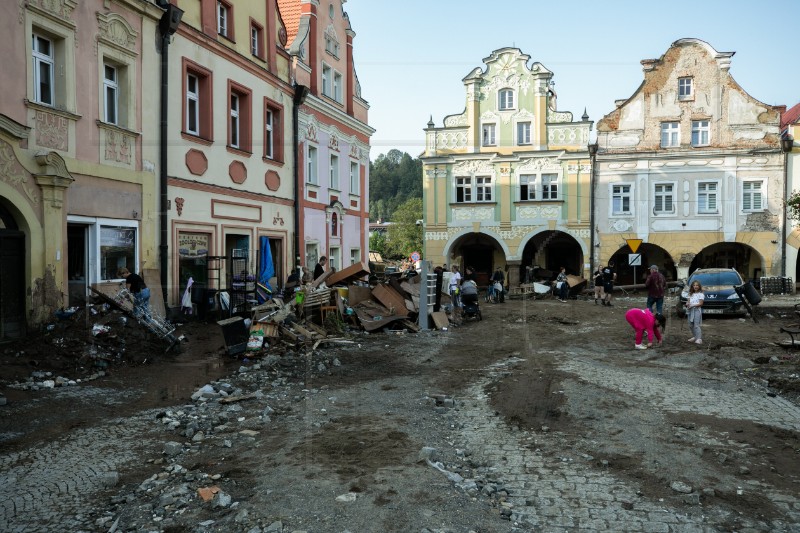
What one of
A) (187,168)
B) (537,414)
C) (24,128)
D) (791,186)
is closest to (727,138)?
(791,186)

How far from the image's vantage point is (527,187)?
35406mm

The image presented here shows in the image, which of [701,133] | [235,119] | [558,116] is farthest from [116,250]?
[701,133]

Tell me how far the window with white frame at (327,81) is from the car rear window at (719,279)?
15.2 meters

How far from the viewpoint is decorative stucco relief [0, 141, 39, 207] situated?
34.9ft

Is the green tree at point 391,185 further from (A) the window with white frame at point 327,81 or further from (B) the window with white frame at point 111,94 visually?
(B) the window with white frame at point 111,94

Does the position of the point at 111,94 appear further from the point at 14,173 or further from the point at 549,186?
the point at 549,186

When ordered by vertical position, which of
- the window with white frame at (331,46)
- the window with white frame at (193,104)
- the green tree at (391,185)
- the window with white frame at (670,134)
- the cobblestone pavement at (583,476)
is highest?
the green tree at (391,185)

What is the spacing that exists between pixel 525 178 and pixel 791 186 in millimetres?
13524

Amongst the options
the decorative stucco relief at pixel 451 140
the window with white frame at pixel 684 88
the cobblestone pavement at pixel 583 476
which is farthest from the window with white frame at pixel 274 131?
the window with white frame at pixel 684 88

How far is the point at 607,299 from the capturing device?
87.3ft

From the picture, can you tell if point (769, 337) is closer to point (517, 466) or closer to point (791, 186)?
point (517, 466)

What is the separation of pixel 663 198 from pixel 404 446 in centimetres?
3119

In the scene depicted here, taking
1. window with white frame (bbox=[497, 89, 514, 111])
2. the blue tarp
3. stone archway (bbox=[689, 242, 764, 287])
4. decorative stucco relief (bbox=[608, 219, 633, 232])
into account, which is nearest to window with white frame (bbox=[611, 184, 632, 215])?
decorative stucco relief (bbox=[608, 219, 633, 232])

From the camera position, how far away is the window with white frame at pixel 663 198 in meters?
33.6
